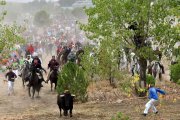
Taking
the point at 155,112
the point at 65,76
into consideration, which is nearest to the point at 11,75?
the point at 65,76

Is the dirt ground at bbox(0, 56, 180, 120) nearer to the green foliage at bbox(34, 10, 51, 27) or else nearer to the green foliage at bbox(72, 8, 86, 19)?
the green foliage at bbox(34, 10, 51, 27)

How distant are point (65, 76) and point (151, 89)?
591 centimetres

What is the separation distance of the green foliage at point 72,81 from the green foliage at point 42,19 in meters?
88.5

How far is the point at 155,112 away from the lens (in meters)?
20.9

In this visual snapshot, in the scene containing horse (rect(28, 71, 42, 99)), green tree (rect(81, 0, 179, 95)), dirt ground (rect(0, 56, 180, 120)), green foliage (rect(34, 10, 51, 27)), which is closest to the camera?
dirt ground (rect(0, 56, 180, 120))

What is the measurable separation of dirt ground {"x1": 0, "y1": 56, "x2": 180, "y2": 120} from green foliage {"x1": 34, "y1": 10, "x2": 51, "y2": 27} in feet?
275

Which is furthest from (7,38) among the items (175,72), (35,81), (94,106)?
(175,72)

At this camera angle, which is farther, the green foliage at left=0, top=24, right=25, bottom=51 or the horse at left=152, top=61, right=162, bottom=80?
the horse at left=152, top=61, right=162, bottom=80

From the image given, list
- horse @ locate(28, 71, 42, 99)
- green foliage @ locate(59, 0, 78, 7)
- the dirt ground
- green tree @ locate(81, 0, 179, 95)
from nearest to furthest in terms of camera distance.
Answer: the dirt ground, green tree @ locate(81, 0, 179, 95), horse @ locate(28, 71, 42, 99), green foliage @ locate(59, 0, 78, 7)

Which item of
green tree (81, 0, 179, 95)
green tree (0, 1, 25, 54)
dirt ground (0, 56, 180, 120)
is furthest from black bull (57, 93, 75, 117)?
green tree (0, 1, 25, 54)

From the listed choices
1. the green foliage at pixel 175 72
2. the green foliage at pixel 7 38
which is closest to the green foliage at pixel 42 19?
the green foliage at pixel 175 72

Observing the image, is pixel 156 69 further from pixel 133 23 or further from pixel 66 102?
pixel 66 102

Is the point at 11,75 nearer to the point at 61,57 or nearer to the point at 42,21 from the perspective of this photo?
the point at 61,57

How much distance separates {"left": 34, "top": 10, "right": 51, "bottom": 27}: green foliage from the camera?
113 meters
